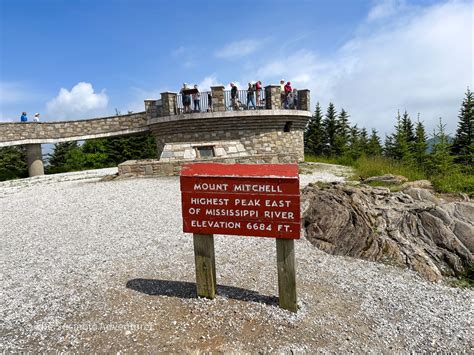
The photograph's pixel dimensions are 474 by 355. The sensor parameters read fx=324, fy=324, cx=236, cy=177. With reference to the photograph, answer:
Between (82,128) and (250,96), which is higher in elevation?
(250,96)

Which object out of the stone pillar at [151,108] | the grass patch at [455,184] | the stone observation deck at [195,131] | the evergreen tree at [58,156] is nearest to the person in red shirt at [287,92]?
the stone observation deck at [195,131]

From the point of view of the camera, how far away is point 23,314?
380cm

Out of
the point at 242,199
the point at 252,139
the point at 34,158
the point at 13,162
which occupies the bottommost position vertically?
the point at 242,199

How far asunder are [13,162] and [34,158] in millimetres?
7393

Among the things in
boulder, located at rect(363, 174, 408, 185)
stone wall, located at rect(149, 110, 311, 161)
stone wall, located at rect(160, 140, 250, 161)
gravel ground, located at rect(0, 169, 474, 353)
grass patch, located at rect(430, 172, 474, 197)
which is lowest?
gravel ground, located at rect(0, 169, 474, 353)

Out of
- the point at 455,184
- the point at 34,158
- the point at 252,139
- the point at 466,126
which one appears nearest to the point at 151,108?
the point at 252,139

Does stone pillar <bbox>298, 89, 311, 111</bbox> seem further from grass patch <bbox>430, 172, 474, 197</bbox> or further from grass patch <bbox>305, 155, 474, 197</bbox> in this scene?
grass patch <bbox>430, 172, 474, 197</bbox>

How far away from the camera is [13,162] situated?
25.6 m

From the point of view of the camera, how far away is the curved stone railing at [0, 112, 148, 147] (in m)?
19.5

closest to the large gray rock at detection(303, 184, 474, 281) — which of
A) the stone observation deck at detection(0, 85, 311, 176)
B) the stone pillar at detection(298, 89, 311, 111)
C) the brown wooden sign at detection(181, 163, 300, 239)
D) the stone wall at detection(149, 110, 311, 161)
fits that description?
the brown wooden sign at detection(181, 163, 300, 239)

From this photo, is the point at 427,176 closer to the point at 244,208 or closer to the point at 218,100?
the point at 218,100

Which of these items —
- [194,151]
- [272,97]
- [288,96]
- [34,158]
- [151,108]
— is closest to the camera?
[194,151]

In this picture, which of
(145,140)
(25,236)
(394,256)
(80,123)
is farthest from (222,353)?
(145,140)

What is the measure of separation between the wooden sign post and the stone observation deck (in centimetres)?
903
